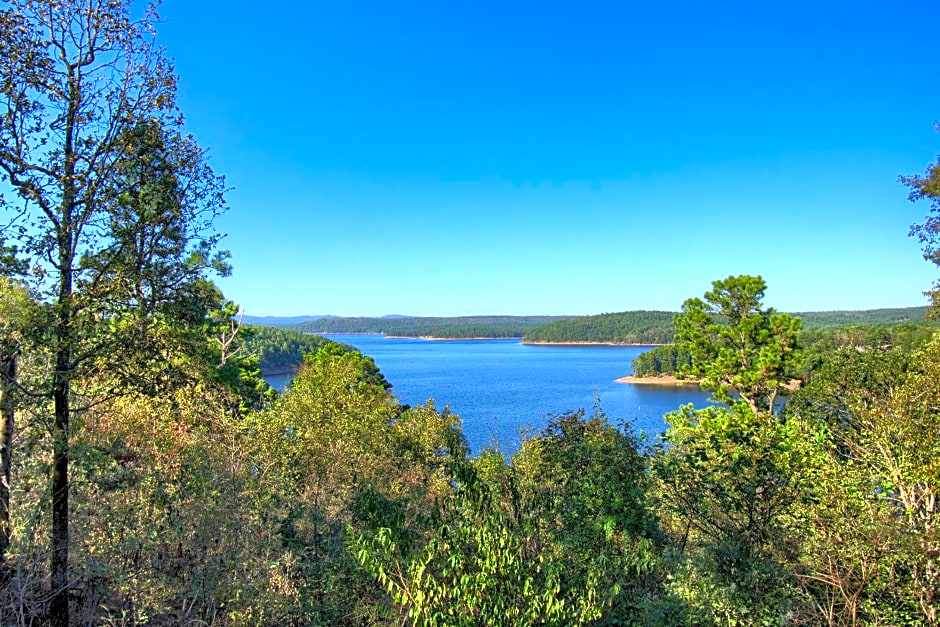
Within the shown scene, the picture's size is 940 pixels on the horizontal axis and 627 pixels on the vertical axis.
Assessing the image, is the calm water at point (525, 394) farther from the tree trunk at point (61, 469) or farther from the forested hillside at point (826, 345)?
the tree trunk at point (61, 469)

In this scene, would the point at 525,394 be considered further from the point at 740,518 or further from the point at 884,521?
the point at 884,521

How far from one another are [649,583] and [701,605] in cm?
111

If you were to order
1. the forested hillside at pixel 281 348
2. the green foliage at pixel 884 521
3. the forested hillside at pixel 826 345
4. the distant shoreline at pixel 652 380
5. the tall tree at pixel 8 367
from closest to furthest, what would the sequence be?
the green foliage at pixel 884 521 < the tall tree at pixel 8 367 < the forested hillside at pixel 826 345 < the distant shoreline at pixel 652 380 < the forested hillside at pixel 281 348

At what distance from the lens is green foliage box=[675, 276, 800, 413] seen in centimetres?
2102

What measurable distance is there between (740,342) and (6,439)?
23.2 metres

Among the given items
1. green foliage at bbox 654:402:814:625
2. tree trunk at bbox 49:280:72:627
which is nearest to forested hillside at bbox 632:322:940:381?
green foliage at bbox 654:402:814:625

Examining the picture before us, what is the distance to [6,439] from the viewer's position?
8.63 m

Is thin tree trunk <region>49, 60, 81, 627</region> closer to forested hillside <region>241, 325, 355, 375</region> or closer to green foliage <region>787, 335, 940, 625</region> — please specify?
green foliage <region>787, 335, 940, 625</region>

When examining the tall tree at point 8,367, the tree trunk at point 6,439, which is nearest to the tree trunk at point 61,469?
the tall tree at point 8,367

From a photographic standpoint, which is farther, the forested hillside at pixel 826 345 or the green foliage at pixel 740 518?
the forested hillside at pixel 826 345

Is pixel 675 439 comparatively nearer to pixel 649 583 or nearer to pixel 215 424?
pixel 649 583

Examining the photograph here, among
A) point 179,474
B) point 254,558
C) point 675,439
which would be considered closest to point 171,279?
point 179,474

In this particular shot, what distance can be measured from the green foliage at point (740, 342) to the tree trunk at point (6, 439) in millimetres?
21926

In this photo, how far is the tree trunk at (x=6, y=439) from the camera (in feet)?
26.3
